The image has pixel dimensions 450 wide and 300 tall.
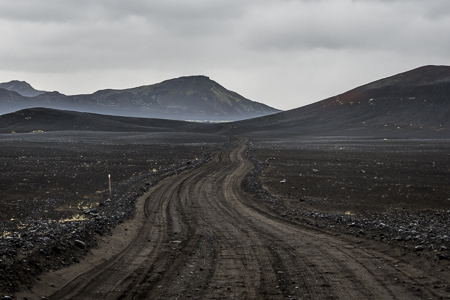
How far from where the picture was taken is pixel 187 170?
118 ft

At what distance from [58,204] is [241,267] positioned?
14808 millimetres

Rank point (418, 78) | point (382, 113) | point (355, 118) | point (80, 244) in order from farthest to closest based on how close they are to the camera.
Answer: point (418, 78) < point (355, 118) < point (382, 113) < point (80, 244)

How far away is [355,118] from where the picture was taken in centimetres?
14775

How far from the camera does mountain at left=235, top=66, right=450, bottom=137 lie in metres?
124

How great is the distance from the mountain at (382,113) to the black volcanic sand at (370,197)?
75630mm

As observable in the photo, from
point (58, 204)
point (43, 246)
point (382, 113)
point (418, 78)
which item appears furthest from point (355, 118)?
point (43, 246)

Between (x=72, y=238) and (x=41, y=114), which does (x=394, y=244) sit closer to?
(x=72, y=238)

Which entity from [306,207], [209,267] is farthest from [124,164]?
[209,267]

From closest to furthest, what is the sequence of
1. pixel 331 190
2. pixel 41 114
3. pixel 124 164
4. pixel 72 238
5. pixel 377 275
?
pixel 377 275
pixel 72 238
pixel 331 190
pixel 124 164
pixel 41 114

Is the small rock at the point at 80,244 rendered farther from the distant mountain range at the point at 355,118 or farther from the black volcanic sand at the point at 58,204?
the distant mountain range at the point at 355,118

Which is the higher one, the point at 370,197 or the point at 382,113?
the point at 382,113

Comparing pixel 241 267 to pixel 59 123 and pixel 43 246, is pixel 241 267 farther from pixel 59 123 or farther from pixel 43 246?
pixel 59 123

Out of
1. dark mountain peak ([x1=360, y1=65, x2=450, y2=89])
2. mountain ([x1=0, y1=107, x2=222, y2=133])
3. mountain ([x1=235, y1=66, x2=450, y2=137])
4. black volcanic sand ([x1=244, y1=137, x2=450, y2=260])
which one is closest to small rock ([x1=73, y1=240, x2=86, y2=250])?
black volcanic sand ([x1=244, y1=137, x2=450, y2=260])

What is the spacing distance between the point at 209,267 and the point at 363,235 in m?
6.24
